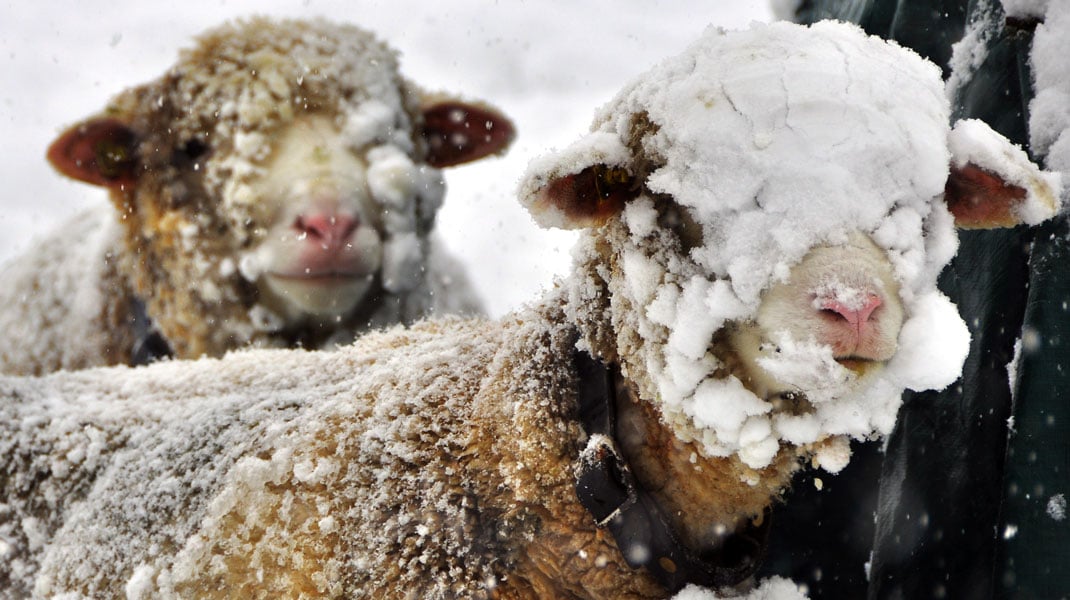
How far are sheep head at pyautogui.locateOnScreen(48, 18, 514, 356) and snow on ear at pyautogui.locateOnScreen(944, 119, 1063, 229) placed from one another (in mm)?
2102

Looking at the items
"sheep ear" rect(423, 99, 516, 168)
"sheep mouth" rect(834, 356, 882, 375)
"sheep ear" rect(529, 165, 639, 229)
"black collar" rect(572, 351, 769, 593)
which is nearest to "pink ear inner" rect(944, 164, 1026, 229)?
"sheep mouth" rect(834, 356, 882, 375)

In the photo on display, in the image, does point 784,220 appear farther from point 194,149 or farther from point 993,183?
point 194,149

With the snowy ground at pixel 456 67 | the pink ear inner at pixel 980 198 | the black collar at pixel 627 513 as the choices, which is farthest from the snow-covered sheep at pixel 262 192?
the pink ear inner at pixel 980 198

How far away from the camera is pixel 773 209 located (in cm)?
154

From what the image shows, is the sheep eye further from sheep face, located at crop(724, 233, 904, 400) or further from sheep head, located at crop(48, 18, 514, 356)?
sheep face, located at crop(724, 233, 904, 400)

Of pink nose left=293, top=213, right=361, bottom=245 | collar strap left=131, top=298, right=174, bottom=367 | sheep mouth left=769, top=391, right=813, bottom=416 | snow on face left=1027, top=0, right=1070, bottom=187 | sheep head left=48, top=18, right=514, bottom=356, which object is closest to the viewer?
sheep mouth left=769, top=391, right=813, bottom=416

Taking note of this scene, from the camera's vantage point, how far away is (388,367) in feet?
7.23

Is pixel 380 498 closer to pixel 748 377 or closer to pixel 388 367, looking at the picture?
pixel 388 367

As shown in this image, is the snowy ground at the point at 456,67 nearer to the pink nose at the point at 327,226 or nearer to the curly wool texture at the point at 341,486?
the pink nose at the point at 327,226

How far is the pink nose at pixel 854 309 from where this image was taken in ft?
4.81

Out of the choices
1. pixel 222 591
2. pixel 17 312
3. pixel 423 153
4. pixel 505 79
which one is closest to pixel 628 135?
pixel 222 591

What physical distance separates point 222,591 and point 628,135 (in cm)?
124

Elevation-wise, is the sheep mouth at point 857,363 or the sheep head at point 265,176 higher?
the sheep mouth at point 857,363

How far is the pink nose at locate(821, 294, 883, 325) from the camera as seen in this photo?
146 centimetres
